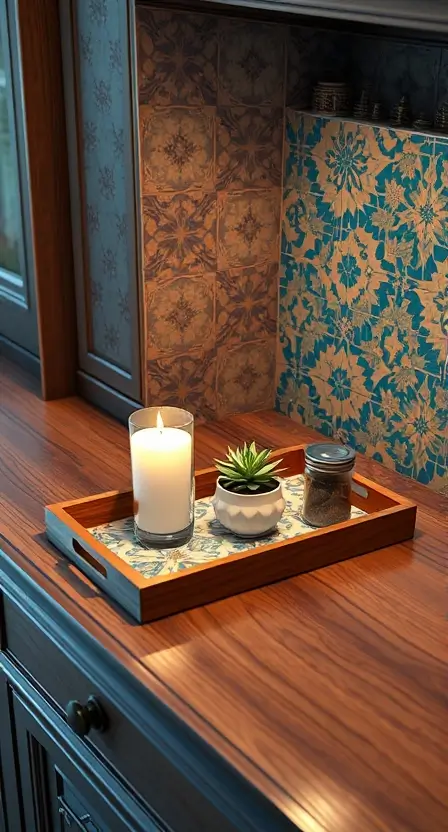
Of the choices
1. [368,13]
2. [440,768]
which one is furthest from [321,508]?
[368,13]

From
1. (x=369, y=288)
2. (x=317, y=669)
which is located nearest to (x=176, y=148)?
(x=369, y=288)

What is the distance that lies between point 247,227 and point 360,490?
56 centimetres

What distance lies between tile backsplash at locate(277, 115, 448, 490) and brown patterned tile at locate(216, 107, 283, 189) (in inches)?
1.1

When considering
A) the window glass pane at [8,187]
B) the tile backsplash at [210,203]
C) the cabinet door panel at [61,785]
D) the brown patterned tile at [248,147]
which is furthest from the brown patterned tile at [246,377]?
the cabinet door panel at [61,785]

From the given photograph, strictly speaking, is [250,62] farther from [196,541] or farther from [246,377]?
[196,541]

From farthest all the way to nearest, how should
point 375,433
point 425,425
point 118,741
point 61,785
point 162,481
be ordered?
point 375,433 < point 425,425 < point 61,785 < point 162,481 < point 118,741

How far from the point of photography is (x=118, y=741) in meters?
1.17

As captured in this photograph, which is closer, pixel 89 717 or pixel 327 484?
pixel 89 717

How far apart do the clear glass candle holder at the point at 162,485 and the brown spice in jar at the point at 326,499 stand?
0.16m

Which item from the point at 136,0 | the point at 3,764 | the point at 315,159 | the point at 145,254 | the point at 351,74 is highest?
the point at 136,0

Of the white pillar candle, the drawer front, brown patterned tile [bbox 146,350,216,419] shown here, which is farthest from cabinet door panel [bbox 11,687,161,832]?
brown patterned tile [bbox 146,350,216,419]

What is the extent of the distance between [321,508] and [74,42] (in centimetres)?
92

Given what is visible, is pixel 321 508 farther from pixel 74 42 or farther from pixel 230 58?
pixel 74 42

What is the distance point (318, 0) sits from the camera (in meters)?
1.12
